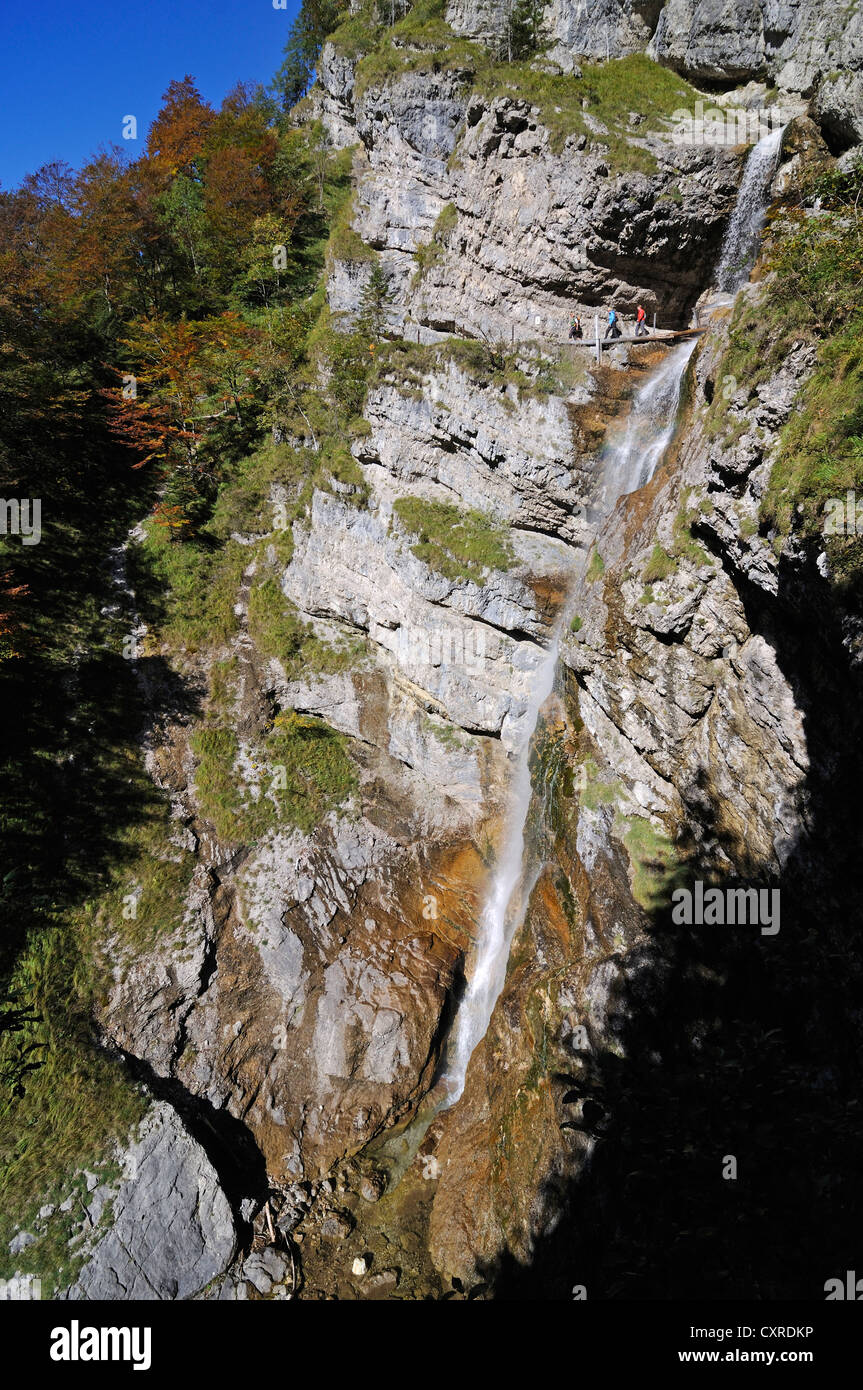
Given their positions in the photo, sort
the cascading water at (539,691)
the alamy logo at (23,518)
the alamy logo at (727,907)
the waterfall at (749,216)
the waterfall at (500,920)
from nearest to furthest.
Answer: the alamy logo at (727,907), the cascading water at (539,691), the waterfall at (749,216), the waterfall at (500,920), the alamy logo at (23,518)

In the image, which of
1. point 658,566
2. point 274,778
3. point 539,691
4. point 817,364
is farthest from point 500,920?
point 817,364

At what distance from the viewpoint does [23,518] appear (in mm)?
18562

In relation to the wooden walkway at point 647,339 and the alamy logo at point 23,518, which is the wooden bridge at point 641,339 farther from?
the alamy logo at point 23,518

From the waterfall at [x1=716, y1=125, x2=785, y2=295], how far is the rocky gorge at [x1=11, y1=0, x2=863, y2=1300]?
168mm

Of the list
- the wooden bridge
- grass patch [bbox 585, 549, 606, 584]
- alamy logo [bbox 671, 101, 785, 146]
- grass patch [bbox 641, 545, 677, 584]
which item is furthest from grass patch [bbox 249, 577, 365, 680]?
alamy logo [bbox 671, 101, 785, 146]

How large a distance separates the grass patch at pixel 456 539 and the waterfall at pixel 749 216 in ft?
29.4

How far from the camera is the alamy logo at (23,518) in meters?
18.1

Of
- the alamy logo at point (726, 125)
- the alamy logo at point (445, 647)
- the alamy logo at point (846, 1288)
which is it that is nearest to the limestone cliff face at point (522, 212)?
the alamy logo at point (726, 125)

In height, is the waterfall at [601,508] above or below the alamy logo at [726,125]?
below

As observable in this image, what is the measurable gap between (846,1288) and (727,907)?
18.9 ft

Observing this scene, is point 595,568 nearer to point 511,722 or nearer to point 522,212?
point 511,722

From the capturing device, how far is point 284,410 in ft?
71.9

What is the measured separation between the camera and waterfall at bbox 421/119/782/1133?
14.2 meters
